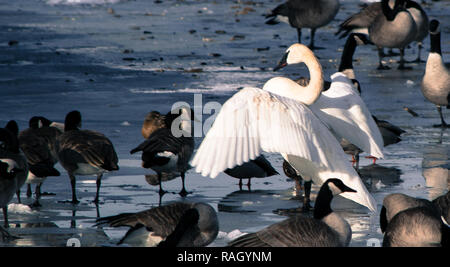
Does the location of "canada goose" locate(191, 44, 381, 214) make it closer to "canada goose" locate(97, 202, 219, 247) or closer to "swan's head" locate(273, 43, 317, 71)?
"canada goose" locate(97, 202, 219, 247)

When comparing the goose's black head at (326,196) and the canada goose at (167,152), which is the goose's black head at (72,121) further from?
the goose's black head at (326,196)

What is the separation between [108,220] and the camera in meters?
7.93

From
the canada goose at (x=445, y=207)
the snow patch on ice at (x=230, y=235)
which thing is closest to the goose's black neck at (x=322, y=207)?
the snow patch on ice at (x=230, y=235)

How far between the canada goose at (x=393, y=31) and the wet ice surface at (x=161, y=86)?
0.53 meters

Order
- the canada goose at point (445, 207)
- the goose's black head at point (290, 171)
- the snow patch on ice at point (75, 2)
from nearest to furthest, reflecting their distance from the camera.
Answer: the canada goose at point (445, 207), the goose's black head at point (290, 171), the snow patch on ice at point (75, 2)

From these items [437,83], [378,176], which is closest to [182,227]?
[378,176]

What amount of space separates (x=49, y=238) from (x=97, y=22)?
692 inches

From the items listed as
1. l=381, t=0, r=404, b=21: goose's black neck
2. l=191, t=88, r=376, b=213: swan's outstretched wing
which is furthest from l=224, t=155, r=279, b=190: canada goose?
l=381, t=0, r=404, b=21: goose's black neck

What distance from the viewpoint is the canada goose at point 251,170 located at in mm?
10211

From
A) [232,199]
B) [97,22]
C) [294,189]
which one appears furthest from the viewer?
[97,22]

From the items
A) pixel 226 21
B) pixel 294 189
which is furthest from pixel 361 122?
pixel 226 21

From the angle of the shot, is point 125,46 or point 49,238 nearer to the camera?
point 49,238

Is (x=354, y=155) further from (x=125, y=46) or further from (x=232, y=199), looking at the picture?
(x=125, y=46)
